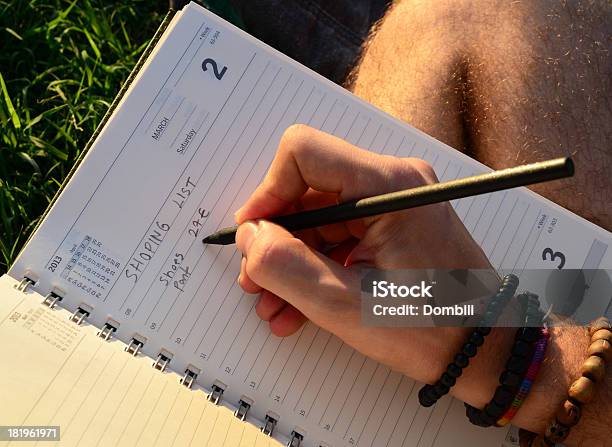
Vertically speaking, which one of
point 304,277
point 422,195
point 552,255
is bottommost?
point 304,277

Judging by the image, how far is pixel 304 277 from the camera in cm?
100

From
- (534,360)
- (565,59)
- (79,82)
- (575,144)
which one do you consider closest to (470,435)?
(534,360)

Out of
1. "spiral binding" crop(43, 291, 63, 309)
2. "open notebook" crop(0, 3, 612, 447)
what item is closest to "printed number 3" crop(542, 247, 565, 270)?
"open notebook" crop(0, 3, 612, 447)

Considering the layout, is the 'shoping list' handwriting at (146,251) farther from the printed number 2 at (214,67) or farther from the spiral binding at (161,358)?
the printed number 2 at (214,67)

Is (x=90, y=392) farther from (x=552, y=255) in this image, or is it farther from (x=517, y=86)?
(x=517, y=86)

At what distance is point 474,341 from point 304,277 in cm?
28

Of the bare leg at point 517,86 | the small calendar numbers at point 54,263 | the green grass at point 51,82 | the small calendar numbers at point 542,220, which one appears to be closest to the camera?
the small calendar numbers at point 54,263

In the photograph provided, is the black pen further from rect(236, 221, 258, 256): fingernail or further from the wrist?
the wrist

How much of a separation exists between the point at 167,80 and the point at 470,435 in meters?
0.81

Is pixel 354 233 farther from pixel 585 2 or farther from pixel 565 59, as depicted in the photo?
pixel 585 2

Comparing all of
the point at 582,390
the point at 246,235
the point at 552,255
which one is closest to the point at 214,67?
the point at 246,235

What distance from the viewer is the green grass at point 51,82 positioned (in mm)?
1639

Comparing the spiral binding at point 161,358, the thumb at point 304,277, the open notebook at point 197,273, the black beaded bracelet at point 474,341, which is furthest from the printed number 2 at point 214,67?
the black beaded bracelet at point 474,341

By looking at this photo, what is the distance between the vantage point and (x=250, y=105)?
48.3 inches
